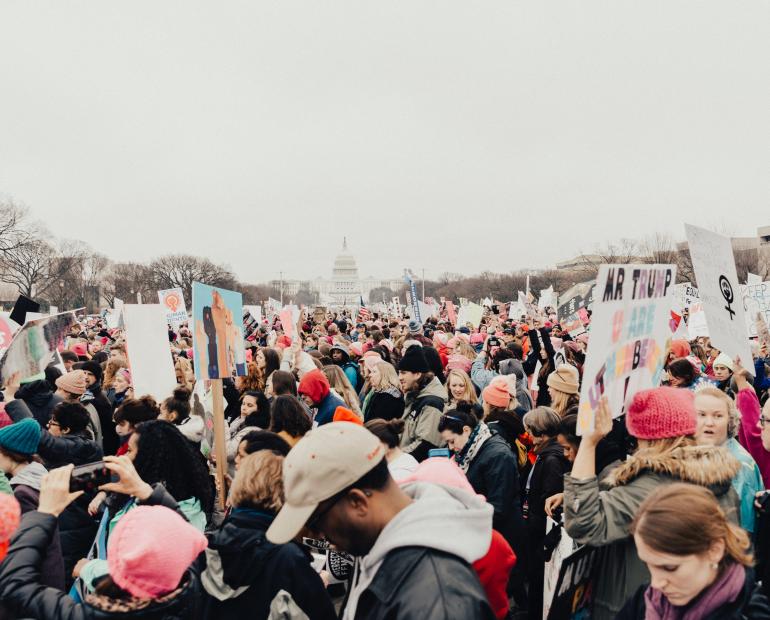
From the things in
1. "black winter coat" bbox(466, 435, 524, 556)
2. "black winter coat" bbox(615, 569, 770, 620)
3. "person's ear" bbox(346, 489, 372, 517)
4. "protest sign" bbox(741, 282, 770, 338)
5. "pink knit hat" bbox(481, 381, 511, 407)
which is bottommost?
"black winter coat" bbox(466, 435, 524, 556)

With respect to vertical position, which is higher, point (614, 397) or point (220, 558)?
point (614, 397)

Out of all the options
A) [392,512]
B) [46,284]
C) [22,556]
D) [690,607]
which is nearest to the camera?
[392,512]

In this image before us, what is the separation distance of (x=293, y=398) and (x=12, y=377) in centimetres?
264

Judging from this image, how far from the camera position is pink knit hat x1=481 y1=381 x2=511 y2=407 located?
230 inches

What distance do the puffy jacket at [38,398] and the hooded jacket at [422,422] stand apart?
372 cm

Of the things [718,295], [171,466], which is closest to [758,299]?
[718,295]

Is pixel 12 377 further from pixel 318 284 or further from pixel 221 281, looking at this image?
pixel 318 284

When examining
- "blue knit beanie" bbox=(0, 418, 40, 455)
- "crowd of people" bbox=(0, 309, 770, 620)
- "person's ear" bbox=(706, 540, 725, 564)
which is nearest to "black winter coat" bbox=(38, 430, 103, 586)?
"crowd of people" bbox=(0, 309, 770, 620)

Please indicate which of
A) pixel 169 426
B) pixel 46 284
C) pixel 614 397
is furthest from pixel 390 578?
pixel 46 284

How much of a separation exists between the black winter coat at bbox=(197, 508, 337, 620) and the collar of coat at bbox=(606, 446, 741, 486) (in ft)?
5.03

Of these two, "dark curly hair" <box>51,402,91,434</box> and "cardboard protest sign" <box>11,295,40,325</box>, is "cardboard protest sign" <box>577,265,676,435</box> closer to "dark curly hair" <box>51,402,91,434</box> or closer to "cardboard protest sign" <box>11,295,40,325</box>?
"dark curly hair" <box>51,402,91,434</box>

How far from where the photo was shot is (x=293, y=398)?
5.31 metres

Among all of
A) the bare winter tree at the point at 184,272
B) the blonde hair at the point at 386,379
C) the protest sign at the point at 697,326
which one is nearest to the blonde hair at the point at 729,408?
the blonde hair at the point at 386,379

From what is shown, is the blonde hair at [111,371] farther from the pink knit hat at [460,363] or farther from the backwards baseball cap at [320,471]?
the backwards baseball cap at [320,471]
